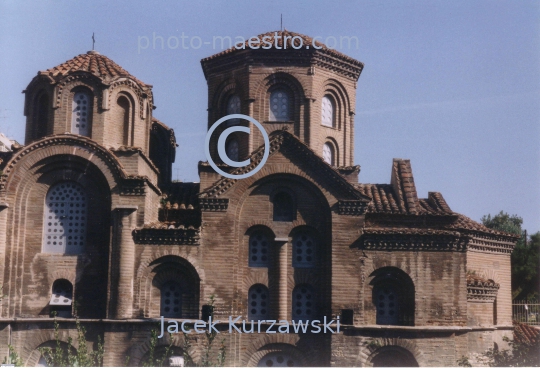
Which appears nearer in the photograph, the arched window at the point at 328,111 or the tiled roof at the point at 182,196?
the tiled roof at the point at 182,196

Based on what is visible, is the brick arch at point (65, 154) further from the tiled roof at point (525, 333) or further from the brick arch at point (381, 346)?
the tiled roof at point (525, 333)

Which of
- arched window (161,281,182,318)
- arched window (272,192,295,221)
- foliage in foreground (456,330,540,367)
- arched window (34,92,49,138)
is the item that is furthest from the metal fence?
arched window (34,92,49,138)

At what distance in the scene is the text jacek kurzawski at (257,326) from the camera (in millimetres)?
23922

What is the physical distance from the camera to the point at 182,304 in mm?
24641

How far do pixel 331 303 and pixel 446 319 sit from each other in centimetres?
352

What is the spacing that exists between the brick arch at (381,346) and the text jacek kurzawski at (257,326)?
3.29ft

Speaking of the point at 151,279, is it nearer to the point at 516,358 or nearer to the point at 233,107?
the point at 233,107

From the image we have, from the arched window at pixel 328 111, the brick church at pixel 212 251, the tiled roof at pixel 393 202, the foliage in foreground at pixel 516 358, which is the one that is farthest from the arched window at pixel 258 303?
the arched window at pixel 328 111

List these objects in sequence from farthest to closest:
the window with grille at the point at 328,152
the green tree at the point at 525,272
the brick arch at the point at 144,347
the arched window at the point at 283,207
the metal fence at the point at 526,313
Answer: the green tree at the point at 525,272 → the metal fence at the point at 526,313 → the window with grille at the point at 328,152 → the arched window at the point at 283,207 → the brick arch at the point at 144,347

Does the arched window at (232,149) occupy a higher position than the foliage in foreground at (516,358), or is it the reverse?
the arched window at (232,149)

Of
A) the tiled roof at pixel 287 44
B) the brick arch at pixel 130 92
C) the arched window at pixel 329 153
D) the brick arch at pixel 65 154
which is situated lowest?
the brick arch at pixel 65 154

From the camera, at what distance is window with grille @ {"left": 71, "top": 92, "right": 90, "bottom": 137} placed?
2577cm

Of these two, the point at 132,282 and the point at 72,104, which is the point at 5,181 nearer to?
the point at 72,104

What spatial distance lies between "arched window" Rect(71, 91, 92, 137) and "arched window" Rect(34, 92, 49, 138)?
1.07 meters
